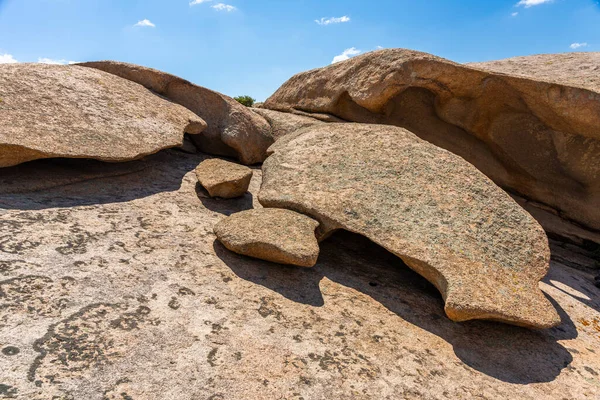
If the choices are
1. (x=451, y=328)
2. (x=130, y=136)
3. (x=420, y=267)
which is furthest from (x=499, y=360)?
(x=130, y=136)

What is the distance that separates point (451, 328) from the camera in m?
3.27

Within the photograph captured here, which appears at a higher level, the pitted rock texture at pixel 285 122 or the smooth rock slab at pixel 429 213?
the pitted rock texture at pixel 285 122

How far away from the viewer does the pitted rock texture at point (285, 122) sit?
255 inches

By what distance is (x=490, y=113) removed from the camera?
6.21 metres

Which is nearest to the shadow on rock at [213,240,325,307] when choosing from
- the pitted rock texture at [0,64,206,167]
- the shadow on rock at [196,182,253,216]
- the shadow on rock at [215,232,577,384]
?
the shadow on rock at [215,232,577,384]

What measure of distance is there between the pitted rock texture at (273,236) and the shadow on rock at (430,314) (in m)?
0.14

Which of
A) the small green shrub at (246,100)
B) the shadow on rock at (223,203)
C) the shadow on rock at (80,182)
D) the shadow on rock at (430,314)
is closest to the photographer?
the shadow on rock at (430,314)

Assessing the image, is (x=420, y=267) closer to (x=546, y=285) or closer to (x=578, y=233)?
(x=546, y=285)

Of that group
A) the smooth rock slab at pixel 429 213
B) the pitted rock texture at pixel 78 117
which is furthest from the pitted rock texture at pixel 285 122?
the smooth rock slab at pixel 429 213

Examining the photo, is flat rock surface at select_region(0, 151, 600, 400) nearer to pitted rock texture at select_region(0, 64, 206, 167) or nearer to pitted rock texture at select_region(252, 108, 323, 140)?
pitted rock texture at select_region(0, 64, 206, 167)

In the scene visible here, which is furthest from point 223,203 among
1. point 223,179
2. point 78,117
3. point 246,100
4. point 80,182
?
point 246,100

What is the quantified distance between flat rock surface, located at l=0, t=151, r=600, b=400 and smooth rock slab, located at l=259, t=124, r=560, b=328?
35 cm

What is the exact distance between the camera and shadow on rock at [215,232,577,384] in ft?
9.80

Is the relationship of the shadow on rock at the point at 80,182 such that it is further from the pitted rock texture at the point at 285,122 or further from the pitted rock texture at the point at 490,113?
the pitted rock texture at the point at 490,113
